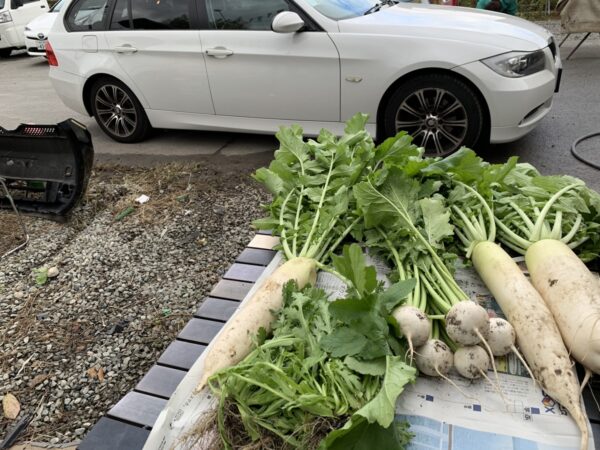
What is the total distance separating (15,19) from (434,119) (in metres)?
13.0

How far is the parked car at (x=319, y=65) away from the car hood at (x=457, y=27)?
0.04 feet

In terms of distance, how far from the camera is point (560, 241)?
206cm

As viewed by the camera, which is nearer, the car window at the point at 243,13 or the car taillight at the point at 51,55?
the car window at the point at 243,13

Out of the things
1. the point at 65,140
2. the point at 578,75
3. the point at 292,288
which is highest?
the point at 292,288

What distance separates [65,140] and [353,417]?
3.63m

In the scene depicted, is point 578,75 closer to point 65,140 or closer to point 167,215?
point 167,215

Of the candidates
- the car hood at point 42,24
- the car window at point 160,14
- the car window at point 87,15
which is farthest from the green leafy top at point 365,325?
the car hood at point 42,24

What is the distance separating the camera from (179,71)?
5.24 metres

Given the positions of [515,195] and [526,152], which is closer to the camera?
[515,195]

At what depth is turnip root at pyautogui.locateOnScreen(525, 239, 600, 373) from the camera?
1623mm

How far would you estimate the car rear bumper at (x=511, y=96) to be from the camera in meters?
4.21

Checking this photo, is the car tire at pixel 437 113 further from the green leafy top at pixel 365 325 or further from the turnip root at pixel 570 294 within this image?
the green leafy top at pixel 365 325

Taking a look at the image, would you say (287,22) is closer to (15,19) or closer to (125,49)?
(125,49)

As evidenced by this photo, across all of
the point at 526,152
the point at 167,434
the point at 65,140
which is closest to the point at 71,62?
the point at 65,140
